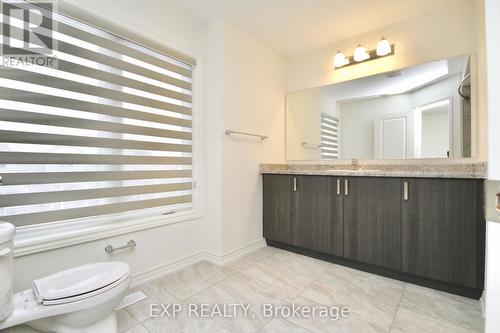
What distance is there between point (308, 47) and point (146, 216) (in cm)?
257

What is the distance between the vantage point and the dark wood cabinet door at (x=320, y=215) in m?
2.13

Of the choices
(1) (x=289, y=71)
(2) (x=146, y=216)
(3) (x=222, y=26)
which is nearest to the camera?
(2) (x=146, y=216)

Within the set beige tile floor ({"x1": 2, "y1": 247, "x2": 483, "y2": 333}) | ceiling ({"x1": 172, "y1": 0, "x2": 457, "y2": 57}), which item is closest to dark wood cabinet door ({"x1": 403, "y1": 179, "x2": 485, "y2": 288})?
beige tile floor ({"x1": 2, "y1": 247, "x2": 483, "y2": 333})

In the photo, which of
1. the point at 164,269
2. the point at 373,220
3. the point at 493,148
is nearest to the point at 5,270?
the point at 164,269

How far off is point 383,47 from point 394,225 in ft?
5.64

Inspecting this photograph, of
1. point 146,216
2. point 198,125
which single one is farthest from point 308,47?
point 146,216

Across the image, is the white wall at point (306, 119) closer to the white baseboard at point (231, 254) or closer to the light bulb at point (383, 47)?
the light bulb at point (383, 47)

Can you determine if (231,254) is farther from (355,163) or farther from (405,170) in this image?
(405,170)

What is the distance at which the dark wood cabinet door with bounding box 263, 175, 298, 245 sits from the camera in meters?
2.45

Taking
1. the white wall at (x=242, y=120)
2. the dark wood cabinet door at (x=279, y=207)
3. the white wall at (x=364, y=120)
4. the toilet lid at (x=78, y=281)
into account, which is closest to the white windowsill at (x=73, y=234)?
the toilet lid at (x=78, y=281)

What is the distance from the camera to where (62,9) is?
1479 millimetres

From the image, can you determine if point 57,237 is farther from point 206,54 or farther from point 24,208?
point 206,54

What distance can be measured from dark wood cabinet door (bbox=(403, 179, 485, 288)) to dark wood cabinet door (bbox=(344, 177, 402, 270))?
69 millimetres

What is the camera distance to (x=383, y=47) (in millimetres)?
2293
